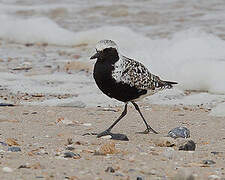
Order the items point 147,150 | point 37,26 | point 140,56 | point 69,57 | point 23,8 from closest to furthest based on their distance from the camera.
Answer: point 147,150 → point 140,56 → point 69,57 → point 37,26 → point 23,8

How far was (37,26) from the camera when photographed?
13.1 metres

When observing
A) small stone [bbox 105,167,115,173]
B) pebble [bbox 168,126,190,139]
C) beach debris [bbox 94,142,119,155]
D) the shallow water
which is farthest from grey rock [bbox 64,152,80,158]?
the shallow water

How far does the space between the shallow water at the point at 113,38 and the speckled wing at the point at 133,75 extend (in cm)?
173

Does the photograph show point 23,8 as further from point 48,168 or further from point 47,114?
point 48,168

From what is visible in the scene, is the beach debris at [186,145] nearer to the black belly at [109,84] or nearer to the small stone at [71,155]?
the black belly at [109,84]

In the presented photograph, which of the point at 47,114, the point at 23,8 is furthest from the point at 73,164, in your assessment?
the point at 23,8

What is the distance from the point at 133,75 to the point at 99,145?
A: 0.78 m

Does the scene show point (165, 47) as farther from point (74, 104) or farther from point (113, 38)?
point (74, 104)

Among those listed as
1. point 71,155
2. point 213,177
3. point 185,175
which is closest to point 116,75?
point 71,155

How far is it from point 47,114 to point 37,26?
23.2 ft

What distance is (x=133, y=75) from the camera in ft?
17.1

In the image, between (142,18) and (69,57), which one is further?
(142,18)

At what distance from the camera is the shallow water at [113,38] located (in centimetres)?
795

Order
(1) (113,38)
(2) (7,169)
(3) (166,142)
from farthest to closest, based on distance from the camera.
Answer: (1) (113,38) < (3) (166,142) < (2) (7,169)
